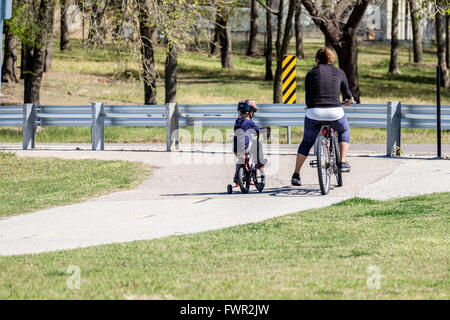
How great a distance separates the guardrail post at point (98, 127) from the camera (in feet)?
62.8

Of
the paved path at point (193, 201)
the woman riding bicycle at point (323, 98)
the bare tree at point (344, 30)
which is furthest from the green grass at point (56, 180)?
the bare tree at point (344, 30)

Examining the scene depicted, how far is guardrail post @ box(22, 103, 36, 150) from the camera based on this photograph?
65.1ft

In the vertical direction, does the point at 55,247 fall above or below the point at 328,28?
below

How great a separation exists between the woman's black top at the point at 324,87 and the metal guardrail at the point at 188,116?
554 centimetres

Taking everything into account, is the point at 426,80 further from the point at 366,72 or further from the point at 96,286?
the point at 96,286

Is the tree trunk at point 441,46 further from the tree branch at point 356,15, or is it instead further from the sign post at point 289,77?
the sign post at point 289,77

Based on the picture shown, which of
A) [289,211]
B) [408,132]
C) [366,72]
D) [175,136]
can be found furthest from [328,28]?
[366,72]

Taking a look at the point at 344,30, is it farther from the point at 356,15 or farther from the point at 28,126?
the point at 28,126

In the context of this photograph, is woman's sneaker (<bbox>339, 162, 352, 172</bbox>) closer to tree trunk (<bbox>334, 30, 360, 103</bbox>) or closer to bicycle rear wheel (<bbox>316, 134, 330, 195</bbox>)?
bicycle rear wheel (<bbox>316, 134, 330, 195</bbox>)

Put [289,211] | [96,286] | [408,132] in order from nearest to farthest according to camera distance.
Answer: [96,286]
[289,211]
[408,132]

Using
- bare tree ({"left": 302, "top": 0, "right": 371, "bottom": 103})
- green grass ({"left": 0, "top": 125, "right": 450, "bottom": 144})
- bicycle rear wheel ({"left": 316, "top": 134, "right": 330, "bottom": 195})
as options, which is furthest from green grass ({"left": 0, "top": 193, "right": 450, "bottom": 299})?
bare tree ({"left": 302, "top": 0, "right": 371, "bottom": 103})

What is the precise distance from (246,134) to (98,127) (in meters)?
8.40

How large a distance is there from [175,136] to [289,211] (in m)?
9.11
